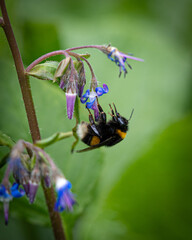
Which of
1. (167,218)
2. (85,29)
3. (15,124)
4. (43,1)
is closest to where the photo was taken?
(15,124)

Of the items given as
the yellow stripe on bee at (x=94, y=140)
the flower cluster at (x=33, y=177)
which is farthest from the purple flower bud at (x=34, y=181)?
the yellow stripe on bee at (x=94, y=140)

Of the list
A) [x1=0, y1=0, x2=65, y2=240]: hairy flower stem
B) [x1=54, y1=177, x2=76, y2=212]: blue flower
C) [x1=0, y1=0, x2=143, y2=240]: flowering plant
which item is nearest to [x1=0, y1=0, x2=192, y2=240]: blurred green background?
[x1=0, y1=0, x2=65, y2=240]: hairy flower stem

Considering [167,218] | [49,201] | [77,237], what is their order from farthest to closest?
[77,237] → [167,218] → [49,201]

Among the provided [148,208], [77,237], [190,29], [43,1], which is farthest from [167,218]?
[43,1]

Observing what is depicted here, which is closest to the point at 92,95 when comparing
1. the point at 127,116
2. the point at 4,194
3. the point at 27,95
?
the point at 27,95

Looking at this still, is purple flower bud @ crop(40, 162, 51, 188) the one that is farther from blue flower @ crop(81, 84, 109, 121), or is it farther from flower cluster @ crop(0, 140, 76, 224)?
blue flower @ crop(81, 84, 109, 121)

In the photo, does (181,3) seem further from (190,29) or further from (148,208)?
(148,208)

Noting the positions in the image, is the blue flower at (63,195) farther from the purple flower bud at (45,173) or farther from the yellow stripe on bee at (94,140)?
the yellow stripe on bee at (94,140)

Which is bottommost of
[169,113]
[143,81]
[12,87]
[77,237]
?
[77,237]
